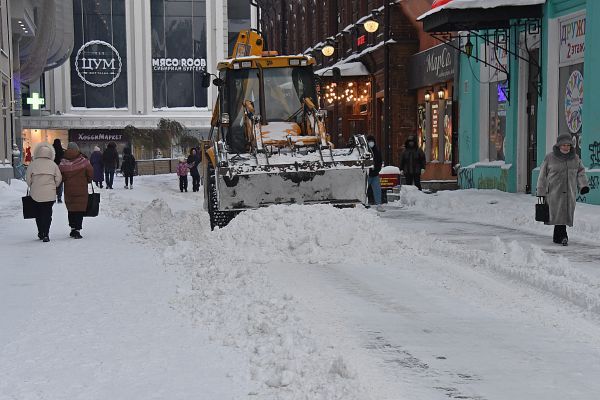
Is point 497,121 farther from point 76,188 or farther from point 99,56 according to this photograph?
point 99,56

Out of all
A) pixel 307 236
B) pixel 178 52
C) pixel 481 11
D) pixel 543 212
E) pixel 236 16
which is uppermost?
pixel 236 16

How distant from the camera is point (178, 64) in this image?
68.6 m

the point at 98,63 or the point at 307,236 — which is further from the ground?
the point at 98,63

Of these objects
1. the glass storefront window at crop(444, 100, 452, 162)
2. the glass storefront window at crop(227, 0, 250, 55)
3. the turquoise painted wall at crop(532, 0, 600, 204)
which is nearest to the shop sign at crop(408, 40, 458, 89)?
the glass storefront window at crop(444, 100, 452, 162)

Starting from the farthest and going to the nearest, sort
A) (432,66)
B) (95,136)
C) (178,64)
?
(178,64) < (95,136) < (432,66)

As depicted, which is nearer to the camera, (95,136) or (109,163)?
(109,163)

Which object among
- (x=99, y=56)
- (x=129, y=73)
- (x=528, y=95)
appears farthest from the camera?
(x=129, y=73)

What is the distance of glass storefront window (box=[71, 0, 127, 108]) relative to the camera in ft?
218

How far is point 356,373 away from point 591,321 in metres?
2.69

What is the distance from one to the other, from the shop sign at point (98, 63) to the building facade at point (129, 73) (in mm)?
79

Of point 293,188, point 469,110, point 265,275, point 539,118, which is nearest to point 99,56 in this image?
point 469,110

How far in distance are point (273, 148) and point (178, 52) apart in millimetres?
56386

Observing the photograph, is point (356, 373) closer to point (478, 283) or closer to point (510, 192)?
point (478, 283)

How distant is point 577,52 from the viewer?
19.1m
